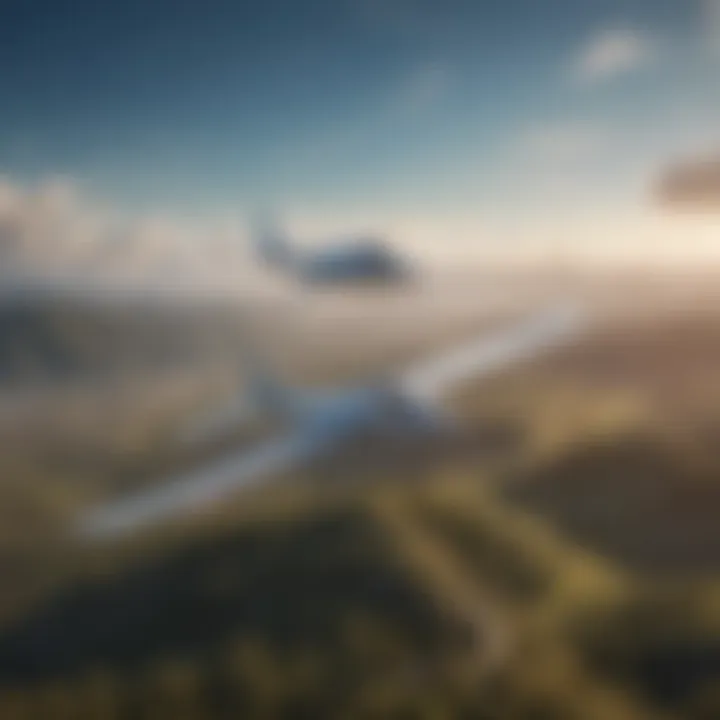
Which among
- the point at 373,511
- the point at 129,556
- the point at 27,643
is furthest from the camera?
the point at 373,511

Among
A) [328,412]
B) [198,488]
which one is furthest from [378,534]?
[198,488]

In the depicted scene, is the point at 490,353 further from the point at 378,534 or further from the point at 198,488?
the point at 198,488

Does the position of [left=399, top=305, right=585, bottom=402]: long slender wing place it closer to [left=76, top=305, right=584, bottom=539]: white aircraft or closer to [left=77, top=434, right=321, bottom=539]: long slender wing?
[left=76, top=305, right=584, bottom=539]: white aircraft

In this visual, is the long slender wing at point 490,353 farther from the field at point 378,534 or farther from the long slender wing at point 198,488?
the long slender wing at point 198,488

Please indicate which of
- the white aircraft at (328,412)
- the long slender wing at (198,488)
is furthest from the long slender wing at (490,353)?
the long slender wing at (198,488)

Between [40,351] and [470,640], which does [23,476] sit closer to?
[40,351]

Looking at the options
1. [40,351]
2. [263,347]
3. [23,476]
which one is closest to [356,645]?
[263,347]
